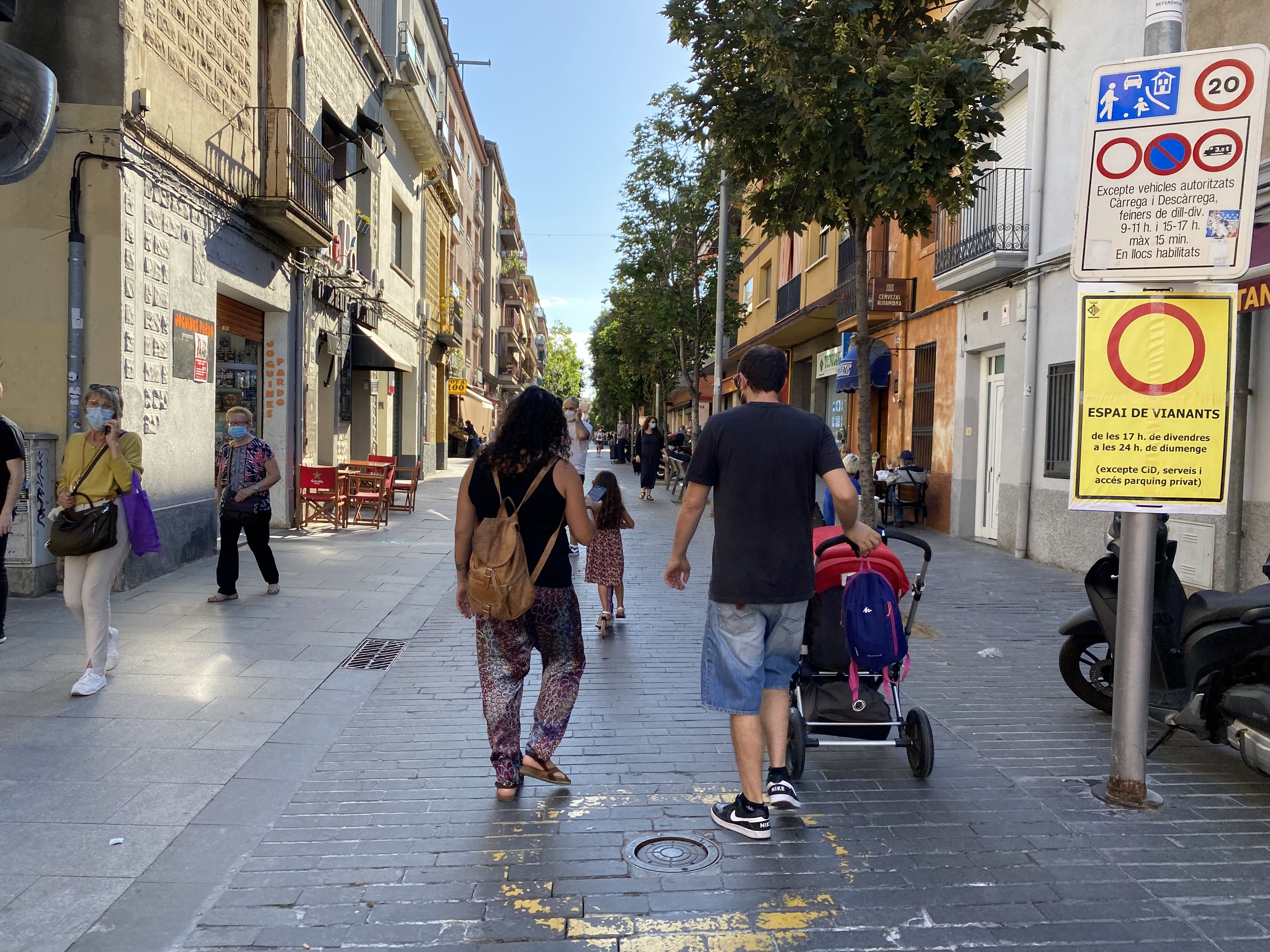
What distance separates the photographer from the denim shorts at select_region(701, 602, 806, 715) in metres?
3.67

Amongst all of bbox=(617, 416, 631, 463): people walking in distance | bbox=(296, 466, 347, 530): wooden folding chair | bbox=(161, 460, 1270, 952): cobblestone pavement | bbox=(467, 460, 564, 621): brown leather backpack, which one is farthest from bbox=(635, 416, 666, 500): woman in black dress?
bbox=(617, 416, 631, 463): people walking in distance

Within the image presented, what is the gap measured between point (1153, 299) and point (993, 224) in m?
9.99

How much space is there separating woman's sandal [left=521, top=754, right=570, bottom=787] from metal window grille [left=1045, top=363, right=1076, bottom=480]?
29.6ft

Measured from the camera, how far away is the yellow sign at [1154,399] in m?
3.82

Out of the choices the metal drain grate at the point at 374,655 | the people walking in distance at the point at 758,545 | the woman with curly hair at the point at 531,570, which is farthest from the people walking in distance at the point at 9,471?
the people walking in distance at the point at 758,545

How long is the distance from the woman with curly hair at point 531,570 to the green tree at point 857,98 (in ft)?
9.94

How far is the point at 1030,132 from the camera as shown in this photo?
1234 centimetres

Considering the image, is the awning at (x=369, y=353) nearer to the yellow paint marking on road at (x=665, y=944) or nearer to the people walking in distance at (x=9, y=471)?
the people walking in distance at (x=9, y=471)

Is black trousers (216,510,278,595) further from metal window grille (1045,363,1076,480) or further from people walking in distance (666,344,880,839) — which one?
metal window grille (1045,363,1076,480)

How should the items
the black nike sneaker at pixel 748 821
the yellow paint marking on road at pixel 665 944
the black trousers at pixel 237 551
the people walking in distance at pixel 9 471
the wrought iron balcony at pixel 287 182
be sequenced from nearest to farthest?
the yellow paint marking on road at pixel 665 944 < the black nike sneaker at pixel 748 821 < the people walking in distance at pixel 9 471 < the black trousers at pixel 237 551 < the wrought iron balcony at pixel 287 182

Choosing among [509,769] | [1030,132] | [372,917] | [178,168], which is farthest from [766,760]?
[1030,132]

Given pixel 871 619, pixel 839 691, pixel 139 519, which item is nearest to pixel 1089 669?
pixel 839 691

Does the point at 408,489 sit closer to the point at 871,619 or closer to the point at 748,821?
the point at 871,619

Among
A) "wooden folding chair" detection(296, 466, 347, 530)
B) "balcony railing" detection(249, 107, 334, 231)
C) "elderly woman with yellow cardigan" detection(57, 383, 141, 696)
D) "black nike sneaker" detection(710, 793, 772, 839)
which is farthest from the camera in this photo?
"wooden folding chair" detection(296, 466, 347, 530)
